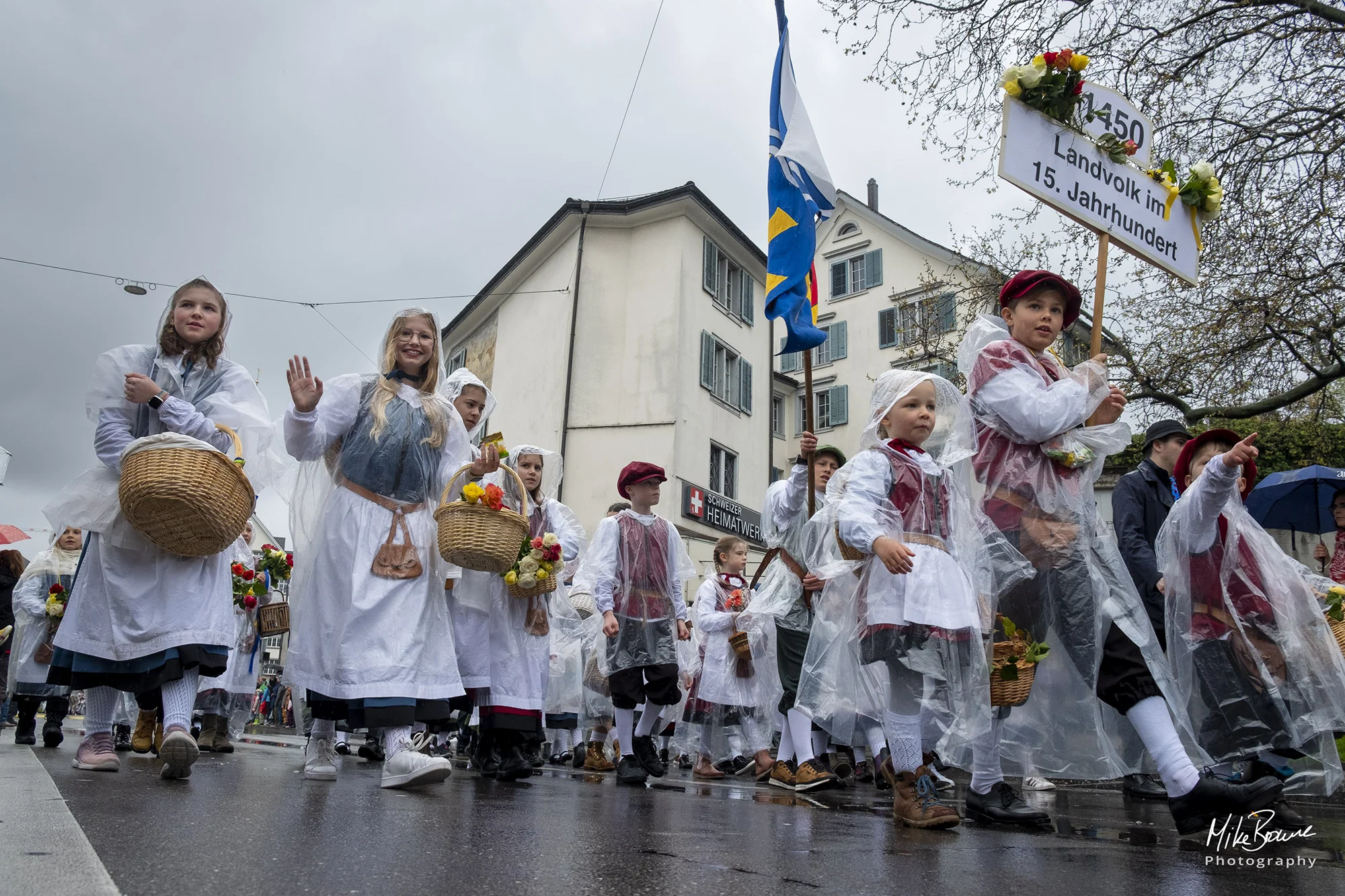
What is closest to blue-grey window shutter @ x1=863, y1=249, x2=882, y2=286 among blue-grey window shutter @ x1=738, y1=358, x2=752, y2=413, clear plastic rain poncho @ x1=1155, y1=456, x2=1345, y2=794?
blue-grey window shutter @ x1=738, y1=358, x2=752, y2=413

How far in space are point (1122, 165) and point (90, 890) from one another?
5162mm

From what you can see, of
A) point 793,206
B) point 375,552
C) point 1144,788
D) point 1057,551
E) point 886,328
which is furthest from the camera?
point 886,328

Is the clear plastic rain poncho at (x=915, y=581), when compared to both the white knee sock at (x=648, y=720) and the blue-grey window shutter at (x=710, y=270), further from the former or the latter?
the blue-grey window shutter at (x=710, y=270)

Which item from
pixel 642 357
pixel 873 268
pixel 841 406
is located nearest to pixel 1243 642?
pixel 642 357

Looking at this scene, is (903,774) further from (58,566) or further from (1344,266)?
(1344,266)

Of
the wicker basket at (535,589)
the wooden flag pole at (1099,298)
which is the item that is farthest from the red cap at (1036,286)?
the wicker basket at (535,589)

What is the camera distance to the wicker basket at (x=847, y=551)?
421cm

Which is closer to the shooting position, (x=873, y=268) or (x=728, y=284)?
(x=728, y=284)

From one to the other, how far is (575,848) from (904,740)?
1.78 meters

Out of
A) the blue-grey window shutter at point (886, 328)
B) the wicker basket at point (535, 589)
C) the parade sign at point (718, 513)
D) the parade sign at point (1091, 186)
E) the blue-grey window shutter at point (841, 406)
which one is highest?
the blue-grey window shutter at point (886, 328)

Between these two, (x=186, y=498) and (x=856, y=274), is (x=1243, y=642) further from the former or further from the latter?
(x=856, y=274)

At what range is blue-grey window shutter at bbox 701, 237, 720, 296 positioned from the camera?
88.7 ft

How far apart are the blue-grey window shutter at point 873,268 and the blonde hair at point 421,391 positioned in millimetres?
29684

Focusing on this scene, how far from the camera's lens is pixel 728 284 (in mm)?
28641
